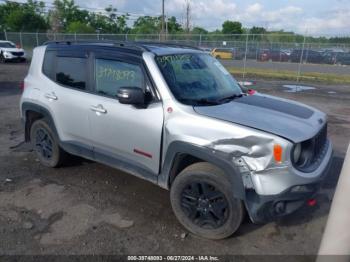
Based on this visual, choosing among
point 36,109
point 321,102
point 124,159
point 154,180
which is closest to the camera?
point 154,180

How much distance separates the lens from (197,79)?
13.1 ft

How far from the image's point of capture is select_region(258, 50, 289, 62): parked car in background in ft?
91.6

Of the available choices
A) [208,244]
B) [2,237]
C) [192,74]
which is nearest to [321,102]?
[192,74]

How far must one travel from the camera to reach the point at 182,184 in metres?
3.45

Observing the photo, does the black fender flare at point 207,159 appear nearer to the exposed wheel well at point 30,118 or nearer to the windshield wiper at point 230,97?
the windshield wiper at point 230,97

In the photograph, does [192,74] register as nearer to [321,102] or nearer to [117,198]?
[117,198]

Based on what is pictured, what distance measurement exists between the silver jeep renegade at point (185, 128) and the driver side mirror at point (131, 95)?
1cm

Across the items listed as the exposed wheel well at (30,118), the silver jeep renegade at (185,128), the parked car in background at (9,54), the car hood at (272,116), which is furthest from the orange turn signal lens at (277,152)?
the parked car in background at (9,54)

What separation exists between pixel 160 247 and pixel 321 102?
9388mm

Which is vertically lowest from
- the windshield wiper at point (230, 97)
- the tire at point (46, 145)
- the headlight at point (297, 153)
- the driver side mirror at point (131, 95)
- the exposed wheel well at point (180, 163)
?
the tire at point (46, 145)

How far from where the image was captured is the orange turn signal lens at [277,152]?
292 cm

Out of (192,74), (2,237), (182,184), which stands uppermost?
(192,74)

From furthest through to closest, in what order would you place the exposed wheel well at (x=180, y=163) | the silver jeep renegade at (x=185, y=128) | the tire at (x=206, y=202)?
the exposed wheel well at (x=180, y=163)
the tire at (x=206, y=202)
the silver jeep renegade at (x=185, y=128)

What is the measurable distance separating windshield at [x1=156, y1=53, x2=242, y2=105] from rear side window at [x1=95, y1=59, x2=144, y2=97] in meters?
0.30
